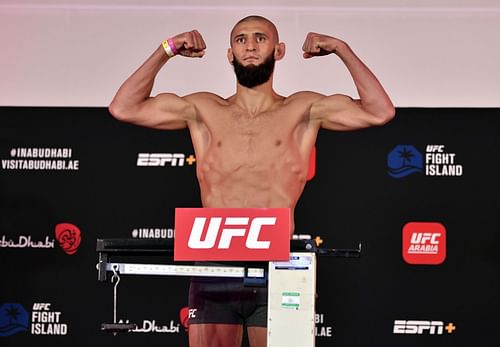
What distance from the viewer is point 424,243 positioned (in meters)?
5.36

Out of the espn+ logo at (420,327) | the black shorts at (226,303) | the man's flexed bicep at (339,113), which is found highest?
the man's flexed bicep at (339,113)

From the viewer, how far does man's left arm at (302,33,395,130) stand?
3.64 meters

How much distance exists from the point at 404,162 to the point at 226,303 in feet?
7.90

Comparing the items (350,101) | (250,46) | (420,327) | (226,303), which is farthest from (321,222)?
(226,303)

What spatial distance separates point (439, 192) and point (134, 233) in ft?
5.74

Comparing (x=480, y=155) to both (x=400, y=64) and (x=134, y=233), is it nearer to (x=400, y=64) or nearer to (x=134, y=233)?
(x=400, y=64)

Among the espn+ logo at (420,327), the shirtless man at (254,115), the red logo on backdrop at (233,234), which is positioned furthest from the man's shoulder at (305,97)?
the espn+ logo at (420,327)

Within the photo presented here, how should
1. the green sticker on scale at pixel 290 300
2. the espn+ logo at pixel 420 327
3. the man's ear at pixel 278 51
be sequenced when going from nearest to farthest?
the green sticker on scale at pixel 290 300, the man's ear at pixel 278 51, the espn+ logo at pixel 420 327

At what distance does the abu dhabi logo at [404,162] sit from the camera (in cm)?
542

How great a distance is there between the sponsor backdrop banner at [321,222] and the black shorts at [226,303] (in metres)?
2.09

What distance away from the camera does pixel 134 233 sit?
5449 millimetres

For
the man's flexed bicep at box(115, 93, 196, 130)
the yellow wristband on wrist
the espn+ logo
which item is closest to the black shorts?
the man's flexed bicep at box(115, 93, 196, 130)

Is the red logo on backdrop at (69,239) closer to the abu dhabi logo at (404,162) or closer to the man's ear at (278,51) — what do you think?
the abu dhabi logo at (404,162)

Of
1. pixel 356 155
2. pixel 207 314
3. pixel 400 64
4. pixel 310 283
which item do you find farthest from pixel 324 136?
pixel 310 283
